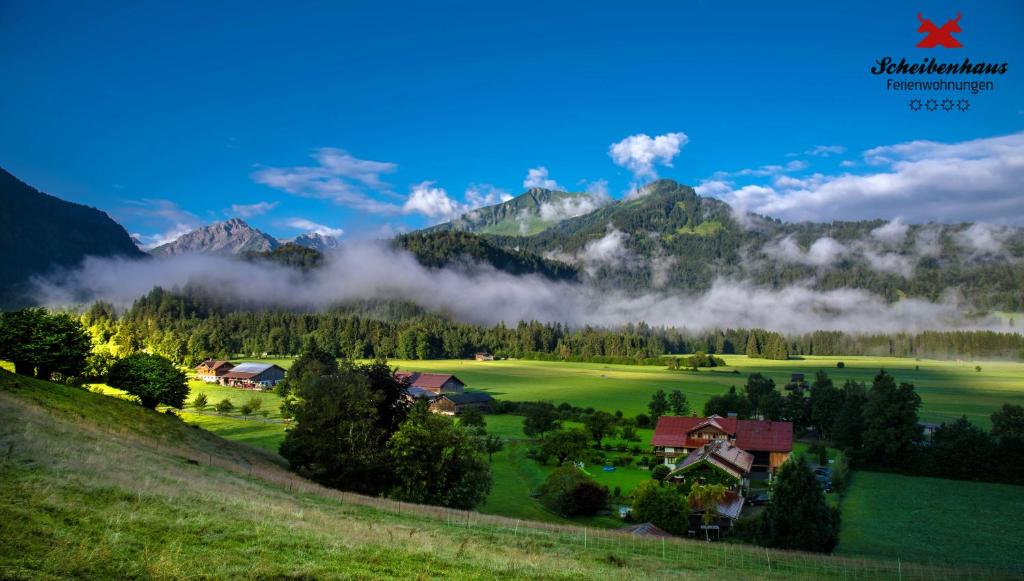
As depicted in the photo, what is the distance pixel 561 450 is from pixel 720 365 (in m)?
124

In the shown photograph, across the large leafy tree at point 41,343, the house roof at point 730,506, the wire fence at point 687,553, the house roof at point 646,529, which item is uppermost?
the large leafy tree at point 41,343

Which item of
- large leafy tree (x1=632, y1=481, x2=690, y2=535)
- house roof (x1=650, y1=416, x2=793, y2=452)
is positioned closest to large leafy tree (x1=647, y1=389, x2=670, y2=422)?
house roof (x1=650, y1=416, x2=793, y2=452)

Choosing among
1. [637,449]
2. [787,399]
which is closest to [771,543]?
[637,449]

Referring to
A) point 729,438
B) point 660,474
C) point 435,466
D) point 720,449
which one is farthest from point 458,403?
point 435,466

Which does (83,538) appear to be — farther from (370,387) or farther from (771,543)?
(771,543)

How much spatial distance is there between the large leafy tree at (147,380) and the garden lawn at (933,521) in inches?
→ 2030

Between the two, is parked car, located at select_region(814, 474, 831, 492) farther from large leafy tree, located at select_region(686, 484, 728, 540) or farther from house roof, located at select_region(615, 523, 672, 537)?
house roof, located at select_region(615, 523, 672, 537)

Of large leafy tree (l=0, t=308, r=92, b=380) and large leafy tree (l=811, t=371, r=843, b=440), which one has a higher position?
large leafy tree (l=0, t=308, r=92, b=380)

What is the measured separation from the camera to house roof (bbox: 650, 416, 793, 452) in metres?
57.0

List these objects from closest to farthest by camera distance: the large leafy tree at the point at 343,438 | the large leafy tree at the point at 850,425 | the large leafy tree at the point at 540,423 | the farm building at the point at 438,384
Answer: the large leafy tree at the point at 343,438 < the large leafy tree at the point at 850,425 < the large leafy tree at the point at 540,423 < the farm building at the point at 438,384

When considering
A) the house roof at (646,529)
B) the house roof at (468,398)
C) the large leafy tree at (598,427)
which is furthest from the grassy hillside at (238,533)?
the house roof at (468,398)

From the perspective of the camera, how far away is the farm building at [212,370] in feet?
408

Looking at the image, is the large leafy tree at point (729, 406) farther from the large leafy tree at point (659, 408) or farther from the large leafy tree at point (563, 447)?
the large leafy tree at point (563, 447)

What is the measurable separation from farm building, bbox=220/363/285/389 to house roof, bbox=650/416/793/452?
273 ft
